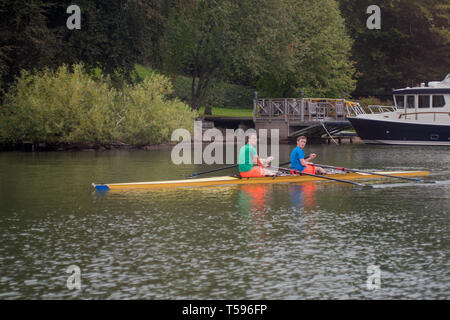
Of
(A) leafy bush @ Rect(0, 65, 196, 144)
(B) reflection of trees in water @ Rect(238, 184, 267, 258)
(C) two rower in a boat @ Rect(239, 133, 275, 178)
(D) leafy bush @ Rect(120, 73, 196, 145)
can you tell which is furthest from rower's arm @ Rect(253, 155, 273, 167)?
(D) leafy bush @ Rect(120, 73, 196, 145)

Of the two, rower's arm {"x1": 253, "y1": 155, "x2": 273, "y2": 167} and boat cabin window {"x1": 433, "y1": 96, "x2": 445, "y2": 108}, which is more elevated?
boat cabin window {"x1": 433, "y1": 96, "x2": 445, "y2": 108}

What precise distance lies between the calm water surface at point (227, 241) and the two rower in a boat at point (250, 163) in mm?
429

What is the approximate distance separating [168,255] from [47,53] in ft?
97.3

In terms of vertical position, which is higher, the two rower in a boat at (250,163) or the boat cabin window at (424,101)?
the boat cabin window at (424,101)

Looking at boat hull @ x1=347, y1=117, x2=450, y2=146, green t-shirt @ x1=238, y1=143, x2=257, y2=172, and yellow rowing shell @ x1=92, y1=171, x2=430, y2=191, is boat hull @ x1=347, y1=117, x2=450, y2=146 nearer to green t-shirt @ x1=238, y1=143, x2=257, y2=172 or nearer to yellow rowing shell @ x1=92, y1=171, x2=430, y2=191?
yellow rowing shell @ x1=92, y1=171, x2=430, y2=191

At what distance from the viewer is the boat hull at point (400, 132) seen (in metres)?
45.6

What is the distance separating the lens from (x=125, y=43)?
1699 inches

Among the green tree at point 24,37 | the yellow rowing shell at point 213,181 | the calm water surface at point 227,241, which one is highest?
the green tree at point 24,37

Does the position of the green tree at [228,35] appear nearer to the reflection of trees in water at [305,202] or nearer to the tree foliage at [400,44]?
the tree foliage at [400,44]

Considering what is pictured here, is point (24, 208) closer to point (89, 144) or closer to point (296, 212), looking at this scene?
point (296, 212)

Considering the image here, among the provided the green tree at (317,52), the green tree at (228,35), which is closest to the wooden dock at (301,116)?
the green tree at (228,35)

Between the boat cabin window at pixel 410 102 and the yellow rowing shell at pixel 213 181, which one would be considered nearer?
the yellow rowing shell at pixel 213 181

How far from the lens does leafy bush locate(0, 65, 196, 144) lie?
39.2 m

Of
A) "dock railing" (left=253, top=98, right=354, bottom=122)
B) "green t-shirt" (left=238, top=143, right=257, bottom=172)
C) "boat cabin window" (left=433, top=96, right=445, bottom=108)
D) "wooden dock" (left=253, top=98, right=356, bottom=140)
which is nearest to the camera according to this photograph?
"green t-shirt" (left=238, top=143, right=257, bottom=172)
